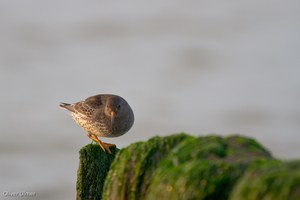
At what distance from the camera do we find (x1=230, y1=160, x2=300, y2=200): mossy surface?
3984 millimetres

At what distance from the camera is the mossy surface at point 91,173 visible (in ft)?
23.7

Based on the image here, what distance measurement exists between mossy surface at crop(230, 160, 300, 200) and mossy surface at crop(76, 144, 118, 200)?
308 centimetres

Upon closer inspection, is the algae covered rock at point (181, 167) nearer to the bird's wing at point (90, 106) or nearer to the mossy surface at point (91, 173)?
the mossy surface at point (91, 173)

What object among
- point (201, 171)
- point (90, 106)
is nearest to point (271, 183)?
point (201, 171)

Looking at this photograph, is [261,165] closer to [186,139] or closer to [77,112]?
[186,139]

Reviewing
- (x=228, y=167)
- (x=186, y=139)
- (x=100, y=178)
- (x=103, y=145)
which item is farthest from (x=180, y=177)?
(x=103, y=145)

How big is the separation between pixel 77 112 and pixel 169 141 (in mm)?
5730

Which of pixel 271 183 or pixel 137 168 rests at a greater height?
pixel 137 168

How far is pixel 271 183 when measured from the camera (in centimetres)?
411

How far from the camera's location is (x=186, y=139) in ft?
17.6

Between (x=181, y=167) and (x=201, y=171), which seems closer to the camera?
(x=201, y=171)

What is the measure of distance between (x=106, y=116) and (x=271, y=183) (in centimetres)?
673

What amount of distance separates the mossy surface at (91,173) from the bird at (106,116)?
283cm

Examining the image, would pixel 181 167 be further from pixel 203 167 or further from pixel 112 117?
pixel 112 117
